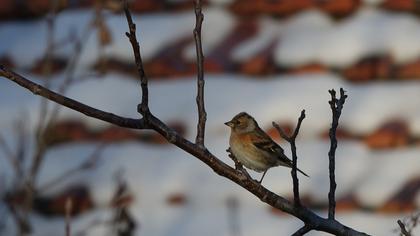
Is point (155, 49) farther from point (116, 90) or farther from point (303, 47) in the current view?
point (303, 47)

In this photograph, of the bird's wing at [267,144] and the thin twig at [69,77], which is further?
the thin twig at [69,77]

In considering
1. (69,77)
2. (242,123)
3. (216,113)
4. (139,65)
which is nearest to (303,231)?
(139,65)

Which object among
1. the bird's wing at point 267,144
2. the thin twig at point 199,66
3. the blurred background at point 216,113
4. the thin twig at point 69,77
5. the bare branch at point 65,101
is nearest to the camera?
the bare branch at point 65,101

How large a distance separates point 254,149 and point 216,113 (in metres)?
1.04

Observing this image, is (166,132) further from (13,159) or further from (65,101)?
(13,159)

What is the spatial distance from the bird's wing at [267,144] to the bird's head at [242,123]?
50 millimetres

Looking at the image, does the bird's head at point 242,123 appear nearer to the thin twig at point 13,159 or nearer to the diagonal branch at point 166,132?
the thin twig at point 13,159

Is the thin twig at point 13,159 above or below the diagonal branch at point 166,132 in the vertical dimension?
above

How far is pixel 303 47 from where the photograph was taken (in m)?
4.63

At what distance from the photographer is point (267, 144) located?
11.3 ft

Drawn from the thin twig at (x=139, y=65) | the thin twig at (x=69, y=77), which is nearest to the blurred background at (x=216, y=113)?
the thin twig at (x=69, y=77)

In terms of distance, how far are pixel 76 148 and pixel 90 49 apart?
0.60 m

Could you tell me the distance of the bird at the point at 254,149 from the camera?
337cm

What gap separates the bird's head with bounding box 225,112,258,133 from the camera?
10.7ft
